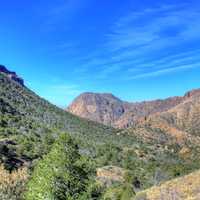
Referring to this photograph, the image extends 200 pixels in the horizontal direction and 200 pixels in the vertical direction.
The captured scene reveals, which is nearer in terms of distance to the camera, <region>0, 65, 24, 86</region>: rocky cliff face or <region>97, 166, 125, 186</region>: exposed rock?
<region>97, 166, 125, 186</region>: exposed rock

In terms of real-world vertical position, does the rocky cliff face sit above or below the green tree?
above

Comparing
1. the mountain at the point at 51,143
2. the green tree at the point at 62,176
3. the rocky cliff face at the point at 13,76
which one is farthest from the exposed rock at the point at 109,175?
the rocky cliff face at the point at 13,76

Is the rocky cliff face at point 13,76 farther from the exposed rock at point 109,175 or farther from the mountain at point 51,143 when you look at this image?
the exposed rock at point 109,175

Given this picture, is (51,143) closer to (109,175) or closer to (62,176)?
(109,175)

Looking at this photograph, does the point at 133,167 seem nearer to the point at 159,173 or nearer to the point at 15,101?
the point at 159,173

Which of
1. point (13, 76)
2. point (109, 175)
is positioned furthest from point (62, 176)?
point (13, 76)

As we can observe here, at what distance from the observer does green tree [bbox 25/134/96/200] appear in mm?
22197

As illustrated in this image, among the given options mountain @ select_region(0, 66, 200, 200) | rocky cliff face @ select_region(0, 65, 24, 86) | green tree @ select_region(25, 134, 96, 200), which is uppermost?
rocky cliff face @ select_region(0, 65, 24, 86)

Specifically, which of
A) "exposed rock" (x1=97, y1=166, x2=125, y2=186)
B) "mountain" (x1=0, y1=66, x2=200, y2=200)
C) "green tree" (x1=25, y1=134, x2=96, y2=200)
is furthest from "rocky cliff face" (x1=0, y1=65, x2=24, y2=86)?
"green tree" (x1=25, y1=134, x2=96, y2=200)

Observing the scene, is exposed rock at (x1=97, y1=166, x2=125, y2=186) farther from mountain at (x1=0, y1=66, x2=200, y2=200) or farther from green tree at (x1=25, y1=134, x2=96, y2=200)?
green tree at (x1=25, y1=134, x2=96, y2=200)

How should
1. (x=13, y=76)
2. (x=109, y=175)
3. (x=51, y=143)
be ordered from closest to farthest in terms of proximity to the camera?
(x=51, y=143) → (x=109, y=175) → (x=13, y=76)

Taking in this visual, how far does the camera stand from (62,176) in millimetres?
22375

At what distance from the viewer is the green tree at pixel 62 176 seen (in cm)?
2220

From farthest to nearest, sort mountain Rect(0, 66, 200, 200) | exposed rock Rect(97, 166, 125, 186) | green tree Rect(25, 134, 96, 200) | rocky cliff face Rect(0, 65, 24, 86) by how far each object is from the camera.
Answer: rocky cliff face Rect(0, 65, 24, 86)
exposed rock Rect(97, 166, 125, 186)
mountain Rect(0, 66, 200, 200)
green tree Rect(25, 134, 96, 200)
